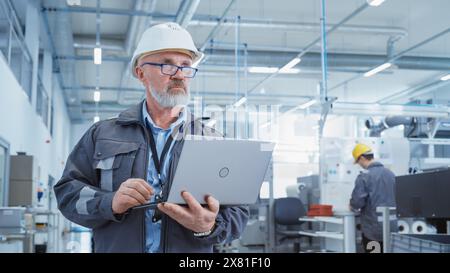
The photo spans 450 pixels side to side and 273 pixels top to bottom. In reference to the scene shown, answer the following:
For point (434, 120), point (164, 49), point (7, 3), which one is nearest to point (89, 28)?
point (7, 3)

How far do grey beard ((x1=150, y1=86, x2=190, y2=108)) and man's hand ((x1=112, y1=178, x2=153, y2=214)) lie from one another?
309 millimetres

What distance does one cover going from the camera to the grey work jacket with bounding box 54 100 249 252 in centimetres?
133

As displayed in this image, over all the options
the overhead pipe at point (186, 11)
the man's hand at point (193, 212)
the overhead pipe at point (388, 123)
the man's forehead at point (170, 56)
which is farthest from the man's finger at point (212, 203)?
the overhead pipe at point (388, 123)

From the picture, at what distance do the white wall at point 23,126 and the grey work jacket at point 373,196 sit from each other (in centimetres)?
361

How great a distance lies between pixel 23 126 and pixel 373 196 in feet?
14.5

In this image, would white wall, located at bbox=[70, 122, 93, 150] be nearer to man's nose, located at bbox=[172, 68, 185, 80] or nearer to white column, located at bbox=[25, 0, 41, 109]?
white column, located at bbox=[25, 0, 41, 109]

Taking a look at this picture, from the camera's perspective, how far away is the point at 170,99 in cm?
144

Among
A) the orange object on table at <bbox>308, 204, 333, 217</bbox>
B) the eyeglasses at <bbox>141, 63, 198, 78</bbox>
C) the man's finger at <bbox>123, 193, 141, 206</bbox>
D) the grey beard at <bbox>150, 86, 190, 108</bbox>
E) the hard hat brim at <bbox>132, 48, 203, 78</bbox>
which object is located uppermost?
the hard hat brim at <bbox>132, 48, 203, 78</bbox>

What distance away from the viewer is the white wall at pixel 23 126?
5605 millimetres

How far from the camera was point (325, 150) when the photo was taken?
6.29 meters

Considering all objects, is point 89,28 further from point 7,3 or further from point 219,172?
point 219,172

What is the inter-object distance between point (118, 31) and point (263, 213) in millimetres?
4256

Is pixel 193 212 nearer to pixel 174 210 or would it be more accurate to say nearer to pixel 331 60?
pixel 174 210

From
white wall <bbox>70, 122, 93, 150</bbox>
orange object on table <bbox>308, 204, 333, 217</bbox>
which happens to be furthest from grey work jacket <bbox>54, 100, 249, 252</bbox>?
white wall <bbox>70, 122, 93, 150</bbox>
